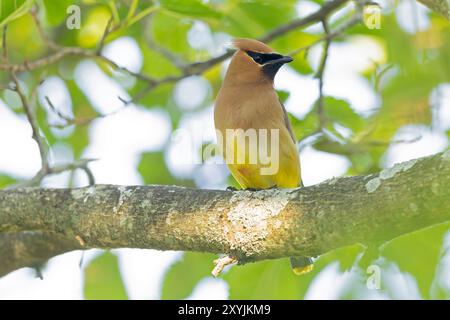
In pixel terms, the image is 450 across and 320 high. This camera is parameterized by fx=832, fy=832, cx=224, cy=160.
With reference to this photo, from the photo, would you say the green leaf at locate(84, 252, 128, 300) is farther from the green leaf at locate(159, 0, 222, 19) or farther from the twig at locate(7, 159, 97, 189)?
the green leaf at locate(159, 0, 222, 19)

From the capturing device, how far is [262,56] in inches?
232

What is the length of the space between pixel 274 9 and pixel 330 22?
48 cm

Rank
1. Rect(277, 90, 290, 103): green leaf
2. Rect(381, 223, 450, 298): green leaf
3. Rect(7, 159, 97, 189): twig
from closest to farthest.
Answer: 1. Rect(381, 223, 450, 298): green leaf
2. Rect(7, 159, 97, 189): twig
3. Rect(277, 90, 290, 103): green leaf

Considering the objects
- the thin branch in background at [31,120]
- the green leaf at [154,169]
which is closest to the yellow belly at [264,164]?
the green leaf at [154,169]

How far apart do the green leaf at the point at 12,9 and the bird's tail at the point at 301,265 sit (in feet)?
6.15

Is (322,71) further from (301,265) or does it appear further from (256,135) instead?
(301,265)

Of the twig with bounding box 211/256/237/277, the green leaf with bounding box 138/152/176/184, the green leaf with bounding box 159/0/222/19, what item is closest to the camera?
the twig with bounding box 211/256/237/277

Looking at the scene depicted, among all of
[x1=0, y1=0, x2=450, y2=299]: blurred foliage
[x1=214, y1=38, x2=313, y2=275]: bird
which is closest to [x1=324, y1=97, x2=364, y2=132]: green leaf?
[x1=0, y1=0, x2=450, y2=299]: blurred foliage

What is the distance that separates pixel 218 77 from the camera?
24.2 ft

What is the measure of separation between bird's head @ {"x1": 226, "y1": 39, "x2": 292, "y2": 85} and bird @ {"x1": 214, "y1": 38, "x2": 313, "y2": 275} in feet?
0.07

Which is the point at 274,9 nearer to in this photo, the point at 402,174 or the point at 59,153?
the point at 59,153

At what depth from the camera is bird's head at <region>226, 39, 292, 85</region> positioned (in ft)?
19.2

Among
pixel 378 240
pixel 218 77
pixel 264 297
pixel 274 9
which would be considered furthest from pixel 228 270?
pixel 218 77

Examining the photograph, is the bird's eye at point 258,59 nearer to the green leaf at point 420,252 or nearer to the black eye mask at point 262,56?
the black eye mask at point 262,56
